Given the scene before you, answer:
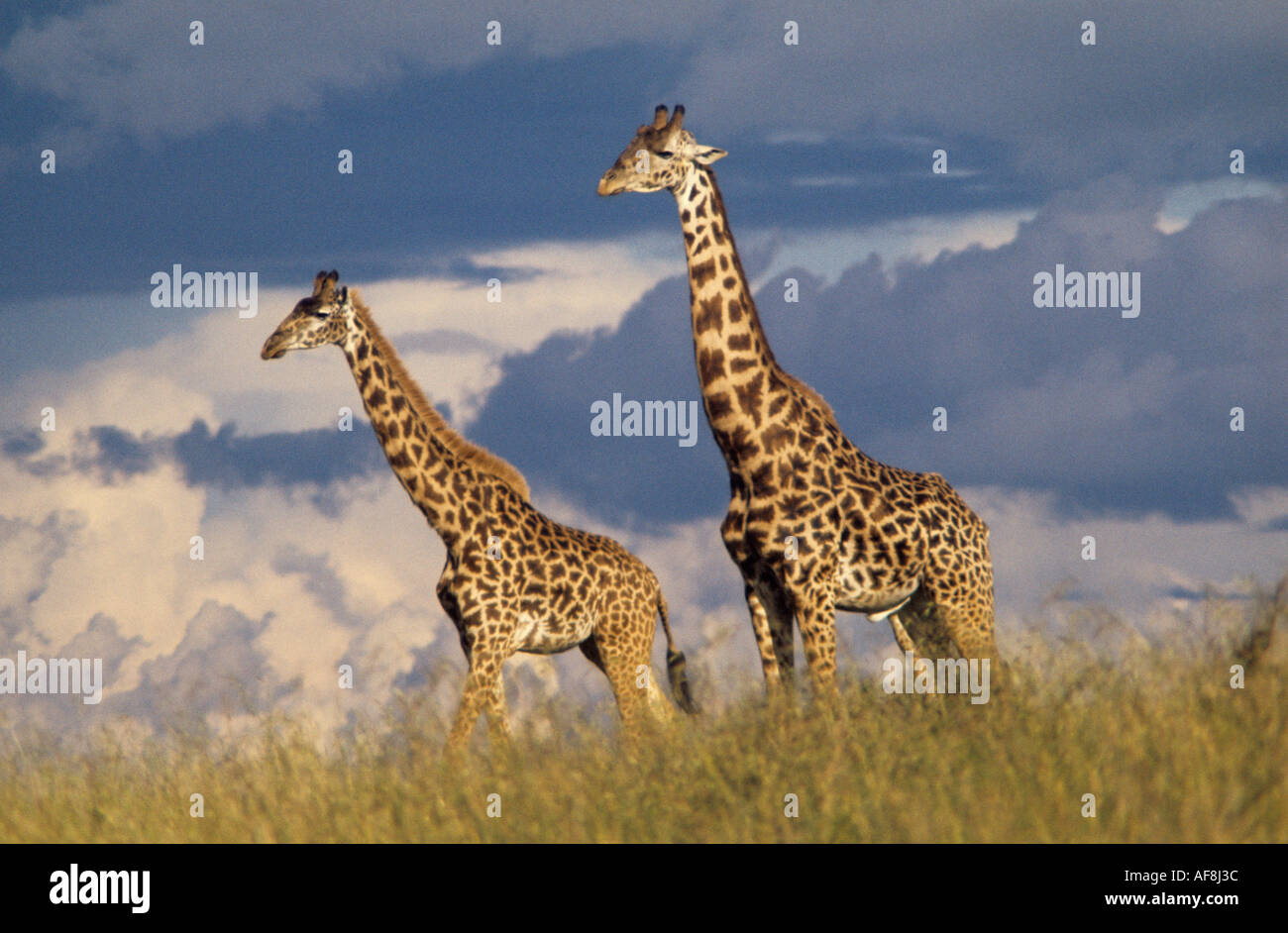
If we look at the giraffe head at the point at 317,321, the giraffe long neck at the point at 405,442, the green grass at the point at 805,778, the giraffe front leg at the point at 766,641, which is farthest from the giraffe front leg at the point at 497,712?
the giraffe head at the point at 317,321

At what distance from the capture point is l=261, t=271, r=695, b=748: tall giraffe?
11812 mm

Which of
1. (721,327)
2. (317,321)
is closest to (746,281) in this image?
(721,327)

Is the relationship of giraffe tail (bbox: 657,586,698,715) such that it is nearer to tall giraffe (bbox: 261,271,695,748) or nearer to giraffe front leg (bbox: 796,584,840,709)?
tall giraffe (bbox: 261,271,695,748)

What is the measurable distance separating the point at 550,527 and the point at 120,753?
4.30 meters

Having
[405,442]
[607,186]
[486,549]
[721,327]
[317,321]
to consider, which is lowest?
[486,549]

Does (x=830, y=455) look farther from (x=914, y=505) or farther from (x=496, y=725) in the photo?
(x=496, y=725)

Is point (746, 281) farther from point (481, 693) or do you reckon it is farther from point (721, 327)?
point (481, 693)

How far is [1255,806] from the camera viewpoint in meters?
7.09

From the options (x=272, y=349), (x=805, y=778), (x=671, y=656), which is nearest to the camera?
(x=805, y=778)

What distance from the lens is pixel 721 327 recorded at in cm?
1080

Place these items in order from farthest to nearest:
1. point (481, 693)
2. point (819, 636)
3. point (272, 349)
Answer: point (272, 349), point (481, 693), point (819, 636)

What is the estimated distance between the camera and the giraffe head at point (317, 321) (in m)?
11.9

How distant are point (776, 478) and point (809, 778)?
3.06 m
